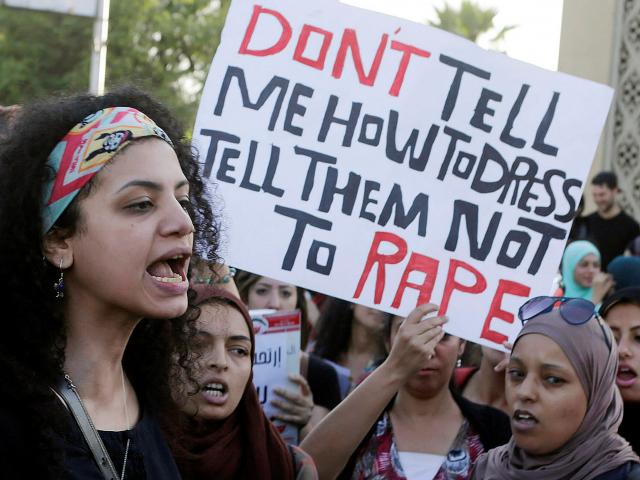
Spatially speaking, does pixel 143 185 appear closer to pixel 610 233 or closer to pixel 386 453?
pixel 386 453

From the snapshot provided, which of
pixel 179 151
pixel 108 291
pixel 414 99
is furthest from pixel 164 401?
pixel 414 99

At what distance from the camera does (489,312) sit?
3.83 metres

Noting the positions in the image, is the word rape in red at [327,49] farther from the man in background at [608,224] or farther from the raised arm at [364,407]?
the man in background at [608,224]

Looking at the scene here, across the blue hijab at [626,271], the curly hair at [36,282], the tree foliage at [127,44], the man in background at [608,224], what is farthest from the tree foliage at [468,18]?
the curly hair at [36,282]

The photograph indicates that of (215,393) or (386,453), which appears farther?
(386,453)

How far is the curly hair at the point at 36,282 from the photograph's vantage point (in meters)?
2.09

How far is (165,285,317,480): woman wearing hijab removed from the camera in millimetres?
3268

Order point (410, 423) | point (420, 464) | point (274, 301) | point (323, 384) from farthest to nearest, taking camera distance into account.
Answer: point (274, 301)
point (323, 384)
point (410, 423)
point (420, 464)

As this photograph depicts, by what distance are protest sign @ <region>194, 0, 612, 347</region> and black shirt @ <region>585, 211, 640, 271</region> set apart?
5704 millimetres

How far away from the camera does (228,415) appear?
11.1ft

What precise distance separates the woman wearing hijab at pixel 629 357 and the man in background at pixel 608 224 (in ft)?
18.5

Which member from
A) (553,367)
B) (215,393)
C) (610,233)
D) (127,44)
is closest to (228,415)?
(215,393)

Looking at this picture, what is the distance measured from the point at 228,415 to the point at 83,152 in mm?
1366

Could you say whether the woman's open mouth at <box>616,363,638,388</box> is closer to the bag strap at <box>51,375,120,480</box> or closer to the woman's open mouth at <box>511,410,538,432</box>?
the woman's open mouth at <box>511,410,538,432</box>
